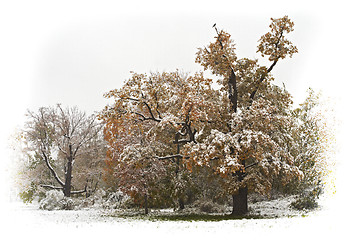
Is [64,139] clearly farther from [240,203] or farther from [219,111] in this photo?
[240,203]

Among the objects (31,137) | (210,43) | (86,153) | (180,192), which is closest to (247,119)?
(210,43)

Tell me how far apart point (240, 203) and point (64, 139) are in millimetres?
19585

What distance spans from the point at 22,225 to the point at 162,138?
11.3 m

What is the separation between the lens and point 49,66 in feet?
67.7

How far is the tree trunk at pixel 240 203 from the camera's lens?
14.6m

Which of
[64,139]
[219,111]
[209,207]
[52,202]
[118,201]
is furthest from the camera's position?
[64,139]

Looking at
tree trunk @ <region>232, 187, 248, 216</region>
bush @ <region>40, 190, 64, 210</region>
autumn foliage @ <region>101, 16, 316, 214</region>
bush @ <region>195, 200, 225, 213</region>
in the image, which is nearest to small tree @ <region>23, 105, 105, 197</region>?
bush @ <region>40, 190, 64, 210</region>

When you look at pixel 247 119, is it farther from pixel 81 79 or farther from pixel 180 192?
pixel 81 79

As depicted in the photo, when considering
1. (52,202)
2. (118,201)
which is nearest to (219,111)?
(118,201)

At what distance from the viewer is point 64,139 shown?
26875 mm

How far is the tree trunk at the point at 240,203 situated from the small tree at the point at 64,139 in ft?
52.7

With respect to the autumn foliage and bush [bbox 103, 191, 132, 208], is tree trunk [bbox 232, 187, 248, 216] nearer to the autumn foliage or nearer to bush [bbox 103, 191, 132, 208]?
the autumn foliage

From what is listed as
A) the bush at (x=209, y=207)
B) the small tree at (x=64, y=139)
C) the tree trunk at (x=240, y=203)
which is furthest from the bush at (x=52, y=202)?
the tree trunk at (x=240, y=203)

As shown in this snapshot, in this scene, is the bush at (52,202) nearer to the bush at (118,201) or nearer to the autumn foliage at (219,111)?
the bush at (118,201)
